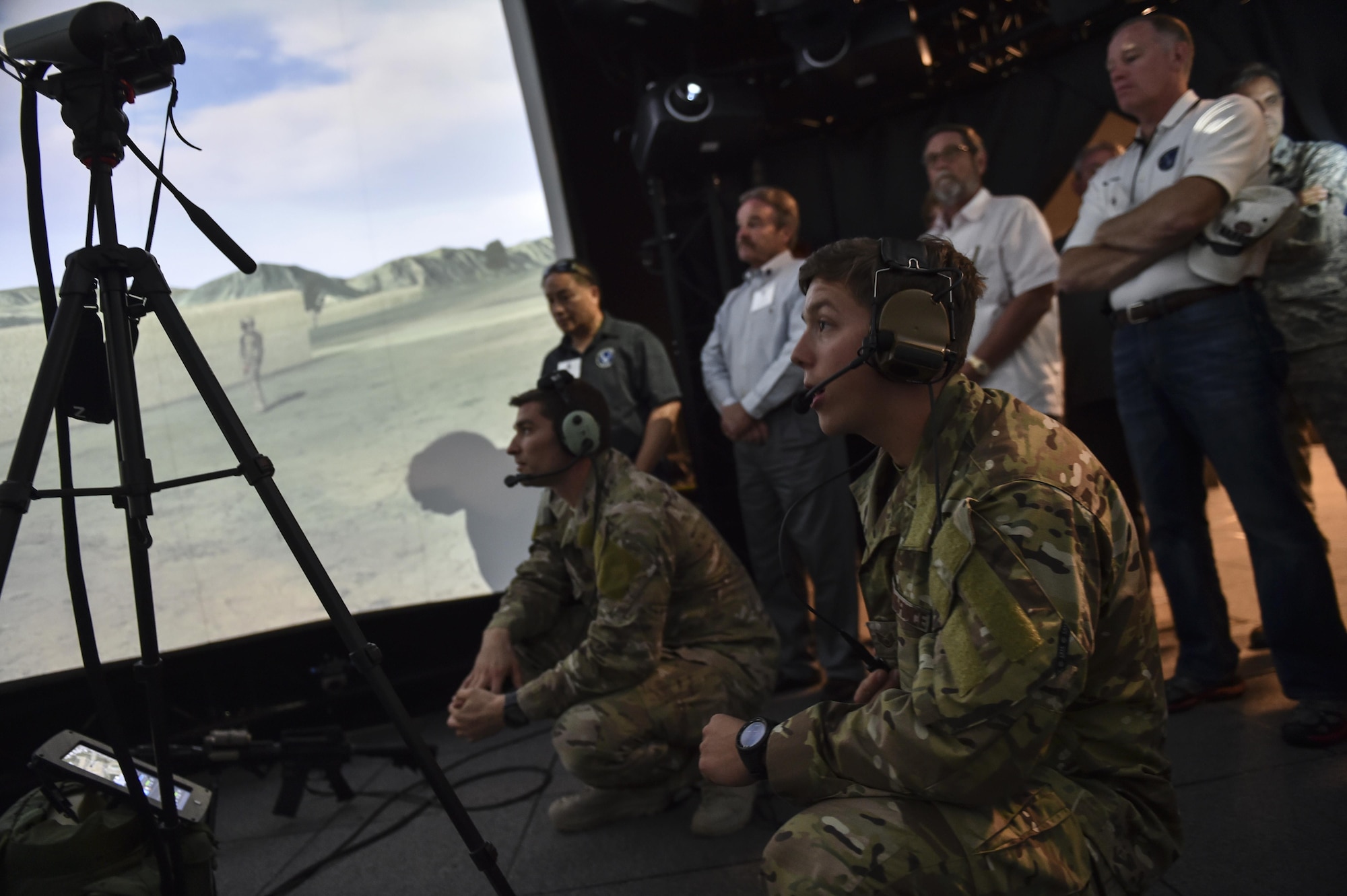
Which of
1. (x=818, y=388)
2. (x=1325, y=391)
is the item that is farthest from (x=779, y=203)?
(x=818, y=388)

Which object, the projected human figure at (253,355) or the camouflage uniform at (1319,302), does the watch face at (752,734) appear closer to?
the camouflage uniform at (1319,302)

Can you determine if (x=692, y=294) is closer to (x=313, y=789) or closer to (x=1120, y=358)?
(x=1120, y=358)

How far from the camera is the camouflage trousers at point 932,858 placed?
0.98 metres

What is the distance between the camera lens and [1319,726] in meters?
1.91

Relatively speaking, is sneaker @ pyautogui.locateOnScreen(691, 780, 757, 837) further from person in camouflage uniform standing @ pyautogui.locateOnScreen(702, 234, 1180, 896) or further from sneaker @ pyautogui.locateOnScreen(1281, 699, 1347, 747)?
sneaker @ pyautogui.locateOnScreen(1281, 699, 1347, 747)

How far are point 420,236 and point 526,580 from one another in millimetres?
1981

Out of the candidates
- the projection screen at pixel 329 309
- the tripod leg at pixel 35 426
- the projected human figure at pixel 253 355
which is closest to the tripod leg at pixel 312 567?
the tripod leg at pixel 35 426

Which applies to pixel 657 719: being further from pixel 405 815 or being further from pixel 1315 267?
pixel 1315 267

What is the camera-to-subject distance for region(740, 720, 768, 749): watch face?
3.54ft

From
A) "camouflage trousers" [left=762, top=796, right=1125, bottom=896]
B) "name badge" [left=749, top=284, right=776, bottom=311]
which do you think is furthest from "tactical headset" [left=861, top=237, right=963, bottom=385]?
"name badge" [left=749, top=284, right=776, bottom=311]

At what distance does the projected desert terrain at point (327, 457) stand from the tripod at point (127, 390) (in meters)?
2.15

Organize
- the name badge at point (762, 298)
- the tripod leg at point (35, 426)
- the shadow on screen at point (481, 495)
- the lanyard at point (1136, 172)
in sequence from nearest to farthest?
the tripod leg at point (35, 426) → the lanyard at point (1136, 172) → the name badge at point (762, 298) → the shadow on screen at point (481, 495)

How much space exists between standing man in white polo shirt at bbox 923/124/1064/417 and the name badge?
687 mm

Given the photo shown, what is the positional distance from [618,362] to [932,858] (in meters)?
2.57
